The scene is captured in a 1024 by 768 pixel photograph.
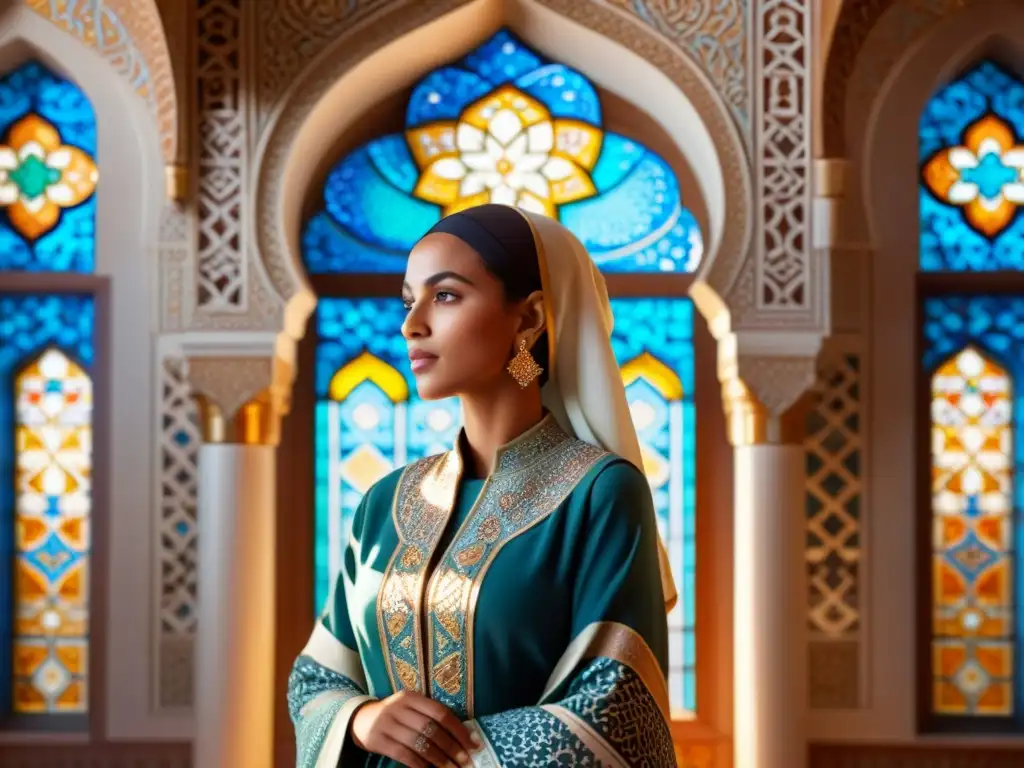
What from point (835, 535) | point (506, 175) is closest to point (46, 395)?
point (506, 175)

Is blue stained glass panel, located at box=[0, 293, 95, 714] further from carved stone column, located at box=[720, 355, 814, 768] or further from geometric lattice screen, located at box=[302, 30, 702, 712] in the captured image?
carved stone column, located at box=[720, 355, 814, 768]

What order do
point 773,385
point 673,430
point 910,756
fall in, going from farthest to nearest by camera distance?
point 673,430
point 910,756
point 773,385

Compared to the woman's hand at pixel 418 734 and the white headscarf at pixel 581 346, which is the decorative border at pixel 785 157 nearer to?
the white headscarf at pixel 581 346

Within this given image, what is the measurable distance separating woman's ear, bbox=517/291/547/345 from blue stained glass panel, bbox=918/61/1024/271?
11.6 ft

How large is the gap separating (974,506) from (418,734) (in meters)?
3.83

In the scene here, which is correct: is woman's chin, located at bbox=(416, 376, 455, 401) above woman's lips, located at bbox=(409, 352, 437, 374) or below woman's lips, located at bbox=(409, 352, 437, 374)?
below

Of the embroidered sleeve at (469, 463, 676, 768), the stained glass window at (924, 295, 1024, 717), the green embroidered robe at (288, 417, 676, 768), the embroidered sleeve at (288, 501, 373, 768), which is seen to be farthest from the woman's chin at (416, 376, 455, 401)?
the stained glass window at (924, 295, 1024, 717)

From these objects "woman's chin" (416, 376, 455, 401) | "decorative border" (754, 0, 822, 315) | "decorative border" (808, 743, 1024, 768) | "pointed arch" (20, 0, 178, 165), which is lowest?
"decorative border" (808, 743, 1024, 768)

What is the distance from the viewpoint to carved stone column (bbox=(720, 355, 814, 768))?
15.0ft

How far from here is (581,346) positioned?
1.89m

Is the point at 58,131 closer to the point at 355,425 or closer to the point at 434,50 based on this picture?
the point at 434,50

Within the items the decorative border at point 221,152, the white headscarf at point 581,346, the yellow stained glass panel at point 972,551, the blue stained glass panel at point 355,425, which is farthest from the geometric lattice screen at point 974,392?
the white headscarf at point 581,346

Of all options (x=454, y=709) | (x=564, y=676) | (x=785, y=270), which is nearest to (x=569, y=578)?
(x=564, y=676)

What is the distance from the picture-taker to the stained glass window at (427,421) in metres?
5.17
